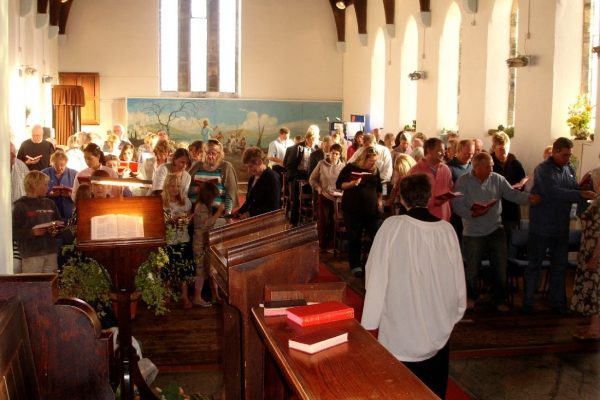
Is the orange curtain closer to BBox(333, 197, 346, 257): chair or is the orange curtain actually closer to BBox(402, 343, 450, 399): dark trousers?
BBox(333, 197, 346, 257): chair

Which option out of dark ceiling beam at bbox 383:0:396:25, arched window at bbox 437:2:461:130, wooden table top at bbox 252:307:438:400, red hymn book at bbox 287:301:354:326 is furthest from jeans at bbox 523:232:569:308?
dark ceiling beam at bbox 383:0:396:25

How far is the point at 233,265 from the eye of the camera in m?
2.97

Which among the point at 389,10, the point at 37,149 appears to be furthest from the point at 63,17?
the point at 37,149

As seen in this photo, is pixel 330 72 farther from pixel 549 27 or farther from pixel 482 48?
pixel 549 27

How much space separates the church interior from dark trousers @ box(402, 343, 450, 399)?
2.42 feet

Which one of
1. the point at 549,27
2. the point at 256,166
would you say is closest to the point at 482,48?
the point at 549,27

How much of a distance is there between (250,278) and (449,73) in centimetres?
1272

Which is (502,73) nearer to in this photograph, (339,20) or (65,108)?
(339,20)

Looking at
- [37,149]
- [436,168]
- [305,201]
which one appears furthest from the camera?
[37,149]

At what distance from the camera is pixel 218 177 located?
7.50 metres

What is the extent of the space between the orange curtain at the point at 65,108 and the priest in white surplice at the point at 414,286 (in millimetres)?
15586

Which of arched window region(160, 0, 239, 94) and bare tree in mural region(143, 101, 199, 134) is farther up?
arched window region(160, 0, 239, 94)

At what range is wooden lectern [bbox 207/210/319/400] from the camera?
9.83ft

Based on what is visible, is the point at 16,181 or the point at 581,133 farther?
the point at 581,133
